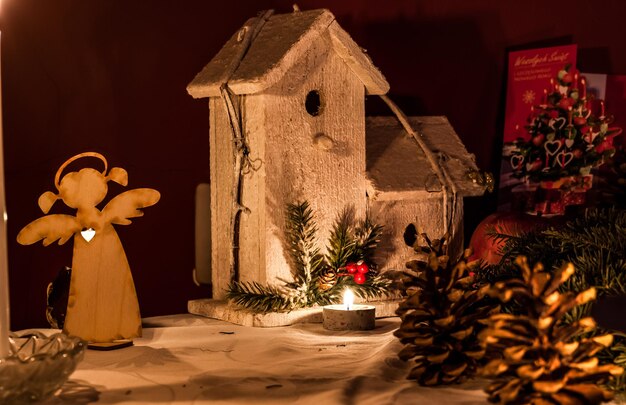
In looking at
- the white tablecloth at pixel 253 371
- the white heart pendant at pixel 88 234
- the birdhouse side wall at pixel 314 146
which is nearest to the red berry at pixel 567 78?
the birdhouse side wall at pixel 314 146

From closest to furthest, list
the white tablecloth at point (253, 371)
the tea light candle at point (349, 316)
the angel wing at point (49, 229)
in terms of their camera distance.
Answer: the white tablecloth at point (253, 371), the angel wing at point (49, 229), the tea light candle at point (349, 316)

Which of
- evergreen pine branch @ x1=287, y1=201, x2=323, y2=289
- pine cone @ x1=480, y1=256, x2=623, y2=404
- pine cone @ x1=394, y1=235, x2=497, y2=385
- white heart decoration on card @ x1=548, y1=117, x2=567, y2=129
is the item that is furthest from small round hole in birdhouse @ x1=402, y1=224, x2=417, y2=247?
pine cone @ x1=480, y1=256, x2=623, y2=404

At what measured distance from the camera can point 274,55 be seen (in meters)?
1.52

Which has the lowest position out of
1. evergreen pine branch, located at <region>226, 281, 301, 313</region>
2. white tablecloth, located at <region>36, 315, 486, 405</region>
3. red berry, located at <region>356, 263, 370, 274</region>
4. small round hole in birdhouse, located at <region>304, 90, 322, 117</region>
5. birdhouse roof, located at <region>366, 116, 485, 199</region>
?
white tablecloth, located at <region>36, 315, 486, 405</region>

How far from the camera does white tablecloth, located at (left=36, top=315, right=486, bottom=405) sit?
104 centimetres

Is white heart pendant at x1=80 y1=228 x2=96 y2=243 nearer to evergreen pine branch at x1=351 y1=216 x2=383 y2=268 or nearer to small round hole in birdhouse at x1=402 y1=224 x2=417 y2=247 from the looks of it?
evergreen pine branch at x1=351 y1=216 x2=383 y2=268

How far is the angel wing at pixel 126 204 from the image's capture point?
1.34 meters

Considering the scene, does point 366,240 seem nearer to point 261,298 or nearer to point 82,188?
point 261,298

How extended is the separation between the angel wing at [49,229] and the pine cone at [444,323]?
20.4 inches

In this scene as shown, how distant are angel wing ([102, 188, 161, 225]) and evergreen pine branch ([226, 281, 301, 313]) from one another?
0.92 ft

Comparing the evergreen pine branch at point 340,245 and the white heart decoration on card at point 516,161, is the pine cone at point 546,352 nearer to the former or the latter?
the evergreen pine branch at point 340,245

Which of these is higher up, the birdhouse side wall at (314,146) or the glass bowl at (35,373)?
the birdhouse side wall at (314,146)

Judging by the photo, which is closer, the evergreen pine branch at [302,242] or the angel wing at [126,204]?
the angel wing at [126,204]

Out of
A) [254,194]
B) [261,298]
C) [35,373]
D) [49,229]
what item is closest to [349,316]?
[261,298]
